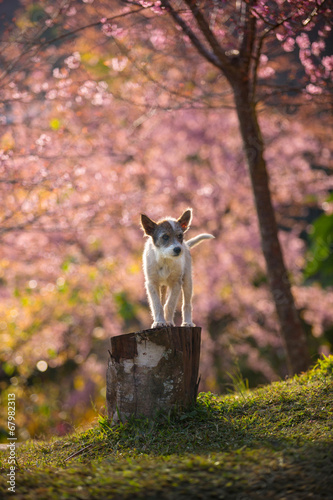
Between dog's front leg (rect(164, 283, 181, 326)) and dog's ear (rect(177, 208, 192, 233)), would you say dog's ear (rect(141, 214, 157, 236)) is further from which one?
dog's front leg (rect(164, 283, 181, 326))

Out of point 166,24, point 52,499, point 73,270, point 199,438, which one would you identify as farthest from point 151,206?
point 52,499

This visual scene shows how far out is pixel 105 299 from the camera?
12578mm

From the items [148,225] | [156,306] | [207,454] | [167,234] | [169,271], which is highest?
[148,225]

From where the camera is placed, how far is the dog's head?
4.77 metres

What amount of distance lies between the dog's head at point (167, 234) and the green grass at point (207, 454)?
151 centimetres

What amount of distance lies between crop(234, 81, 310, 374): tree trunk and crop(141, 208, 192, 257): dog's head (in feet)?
6.61

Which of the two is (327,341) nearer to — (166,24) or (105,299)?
(105,299)

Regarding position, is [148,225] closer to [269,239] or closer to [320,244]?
[269,239]

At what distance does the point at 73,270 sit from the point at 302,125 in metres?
6.88

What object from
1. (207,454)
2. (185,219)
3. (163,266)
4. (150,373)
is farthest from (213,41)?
(207,454)

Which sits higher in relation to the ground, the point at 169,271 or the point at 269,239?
the point at 269,239

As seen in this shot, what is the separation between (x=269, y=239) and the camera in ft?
22.6

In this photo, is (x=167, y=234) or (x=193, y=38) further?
(x=193, y=38)

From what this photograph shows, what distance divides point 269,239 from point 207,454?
3876mm
